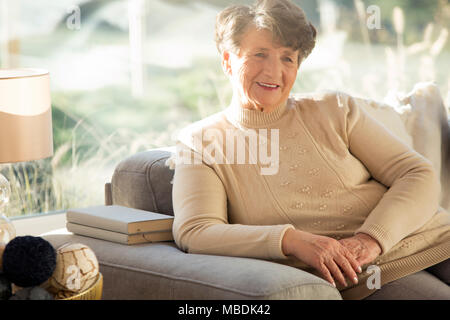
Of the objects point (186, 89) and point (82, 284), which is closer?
point (82, 284)

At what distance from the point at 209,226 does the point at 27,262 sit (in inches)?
23.0

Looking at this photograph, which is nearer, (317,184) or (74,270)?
(74,270)

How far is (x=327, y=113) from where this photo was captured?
6.76 ft

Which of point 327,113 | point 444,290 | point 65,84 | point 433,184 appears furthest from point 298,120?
point 65,84

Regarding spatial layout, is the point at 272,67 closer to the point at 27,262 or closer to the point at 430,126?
the point at 430,126

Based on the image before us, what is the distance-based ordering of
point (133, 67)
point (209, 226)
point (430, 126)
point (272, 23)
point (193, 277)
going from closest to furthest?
point (193, 277) → point (209, 226) → point (272, 23) → point (430, 126) → point (133, 67)

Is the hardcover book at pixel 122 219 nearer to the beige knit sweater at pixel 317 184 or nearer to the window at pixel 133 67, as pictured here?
the beige knit sweater at pixel 317 184

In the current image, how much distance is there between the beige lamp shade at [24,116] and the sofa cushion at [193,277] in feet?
1.48

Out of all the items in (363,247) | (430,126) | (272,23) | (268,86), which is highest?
(272,23)

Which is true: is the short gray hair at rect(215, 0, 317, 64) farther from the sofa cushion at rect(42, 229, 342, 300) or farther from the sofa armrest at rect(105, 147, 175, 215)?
the sofa cushion at rect(42, 229, 342, 300)

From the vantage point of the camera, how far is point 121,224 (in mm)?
1858

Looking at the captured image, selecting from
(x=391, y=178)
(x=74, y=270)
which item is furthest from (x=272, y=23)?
(x=74, y=270)

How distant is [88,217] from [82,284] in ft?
1.66

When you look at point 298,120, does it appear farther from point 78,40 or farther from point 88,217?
point 78,40
